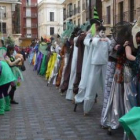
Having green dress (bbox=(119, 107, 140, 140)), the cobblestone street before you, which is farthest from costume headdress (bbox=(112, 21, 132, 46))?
green dress (bbox=(119, 107, 140, 140))

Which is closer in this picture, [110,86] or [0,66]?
[110,86]

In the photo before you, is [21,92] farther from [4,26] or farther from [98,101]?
[4,26]

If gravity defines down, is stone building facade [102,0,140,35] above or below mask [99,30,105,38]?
above

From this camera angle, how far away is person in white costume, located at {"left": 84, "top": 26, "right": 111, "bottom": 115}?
6.11 meters

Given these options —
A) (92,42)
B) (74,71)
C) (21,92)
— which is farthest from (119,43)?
(21,92)

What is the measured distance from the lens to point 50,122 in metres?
6.36

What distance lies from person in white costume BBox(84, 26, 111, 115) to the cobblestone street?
0.57m

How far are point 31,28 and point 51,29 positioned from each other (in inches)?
370

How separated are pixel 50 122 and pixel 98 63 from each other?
4.63ft

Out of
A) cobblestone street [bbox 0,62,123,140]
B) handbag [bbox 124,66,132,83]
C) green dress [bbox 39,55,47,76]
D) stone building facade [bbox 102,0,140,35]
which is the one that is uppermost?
stone building facade [bbox 102,0,140,35]

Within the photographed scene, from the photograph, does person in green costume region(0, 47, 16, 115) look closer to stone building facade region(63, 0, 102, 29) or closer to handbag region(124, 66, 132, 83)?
handbag region(124, 66, 132, 83)

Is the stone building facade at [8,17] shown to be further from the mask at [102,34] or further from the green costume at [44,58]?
the mask at [102,34]

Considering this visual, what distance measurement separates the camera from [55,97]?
9.24m

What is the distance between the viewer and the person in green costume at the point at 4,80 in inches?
267
